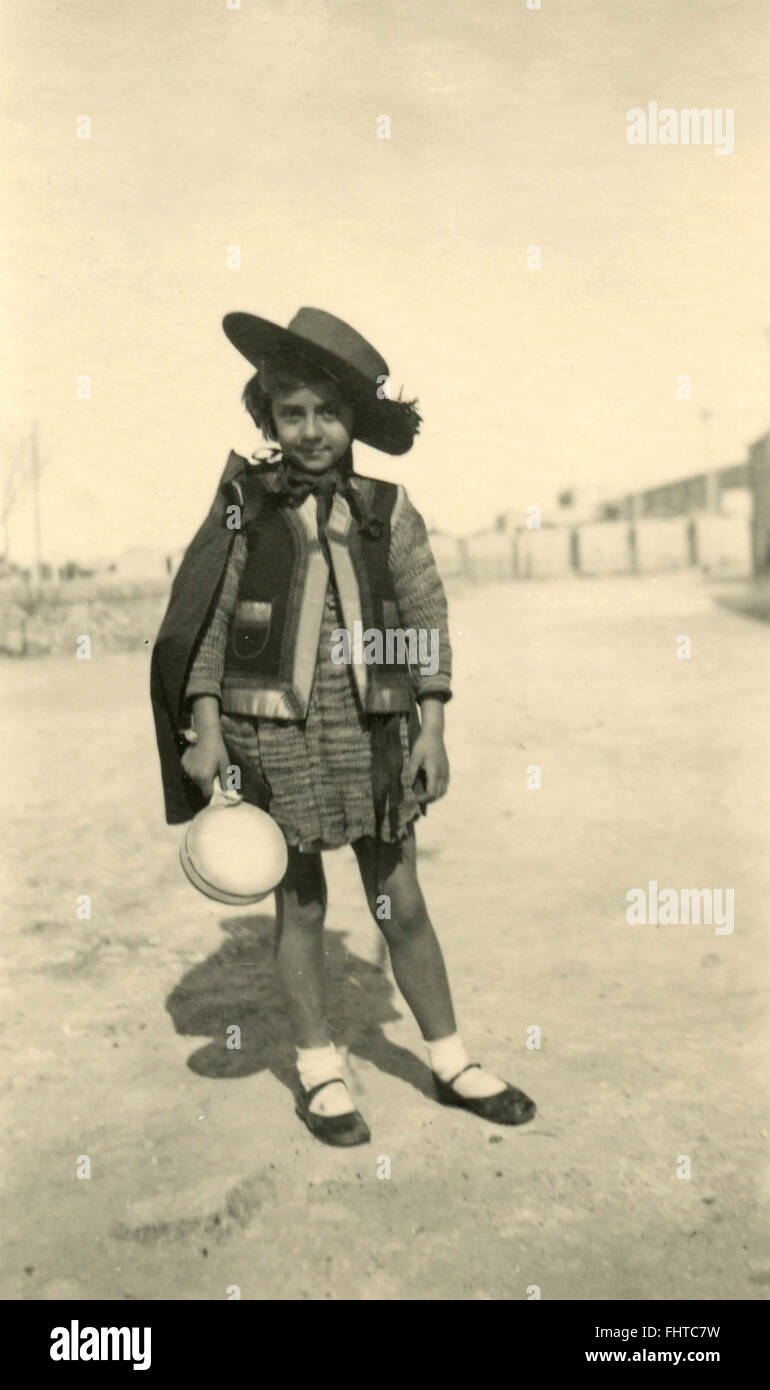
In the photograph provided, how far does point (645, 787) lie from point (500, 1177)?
3096 mm

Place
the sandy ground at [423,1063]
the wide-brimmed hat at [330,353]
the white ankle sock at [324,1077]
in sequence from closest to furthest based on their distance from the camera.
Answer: the sandy ground at [423,1063], the wide-brimmed hat at [330,353], the white ankle sock at [324,1077]

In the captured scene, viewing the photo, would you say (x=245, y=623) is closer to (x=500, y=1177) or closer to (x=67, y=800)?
(x=500, y=1177)

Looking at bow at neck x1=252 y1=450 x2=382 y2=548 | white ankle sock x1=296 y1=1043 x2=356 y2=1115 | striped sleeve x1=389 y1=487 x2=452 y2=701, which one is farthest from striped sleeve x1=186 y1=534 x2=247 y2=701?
white ankle sock x1=296 y1=1043 x2=356 y2=1115

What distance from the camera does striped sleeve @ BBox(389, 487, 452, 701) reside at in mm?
2676

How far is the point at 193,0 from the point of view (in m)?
3.19

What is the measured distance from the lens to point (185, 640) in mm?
2531

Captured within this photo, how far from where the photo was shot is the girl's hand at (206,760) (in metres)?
2.53

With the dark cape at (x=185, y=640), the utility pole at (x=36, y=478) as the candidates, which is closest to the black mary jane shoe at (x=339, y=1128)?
the dark cape at (x=185, y=640)

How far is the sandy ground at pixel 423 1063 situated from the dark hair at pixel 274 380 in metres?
1.59

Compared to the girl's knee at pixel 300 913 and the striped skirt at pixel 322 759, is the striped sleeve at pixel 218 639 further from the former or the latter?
the girl's knee at pixel 300 913
